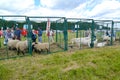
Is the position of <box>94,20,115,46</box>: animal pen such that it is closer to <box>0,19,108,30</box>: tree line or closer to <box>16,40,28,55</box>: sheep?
<box>0,19,108,30</box>: tree line

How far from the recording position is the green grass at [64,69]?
31.2ft

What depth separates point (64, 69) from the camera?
402 inches

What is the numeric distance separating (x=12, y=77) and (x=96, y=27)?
32.0 ft

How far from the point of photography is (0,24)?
12.4 m

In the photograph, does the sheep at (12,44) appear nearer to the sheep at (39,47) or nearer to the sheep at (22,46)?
the sheep at (22,46)

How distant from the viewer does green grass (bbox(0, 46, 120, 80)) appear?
952cm

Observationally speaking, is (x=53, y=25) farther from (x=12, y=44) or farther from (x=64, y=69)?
(x=64, y=69)

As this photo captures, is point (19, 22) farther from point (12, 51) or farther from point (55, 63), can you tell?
point (55, 63)

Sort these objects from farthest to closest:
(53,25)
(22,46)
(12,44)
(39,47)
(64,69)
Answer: (53,25)
(12,44)
(39,47)
(22,46)
(64,69)

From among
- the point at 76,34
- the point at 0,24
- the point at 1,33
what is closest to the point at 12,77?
the point at 0,24

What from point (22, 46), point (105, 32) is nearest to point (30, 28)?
point (22, 46)

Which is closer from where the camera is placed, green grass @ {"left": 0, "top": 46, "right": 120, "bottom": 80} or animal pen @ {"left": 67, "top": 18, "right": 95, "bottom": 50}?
green grass @ {"left": 0, "top": 46, "right": 120, "bottom": 80}

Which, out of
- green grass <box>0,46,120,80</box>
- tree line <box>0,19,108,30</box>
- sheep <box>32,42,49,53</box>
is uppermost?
tree line <box>0,19,108,30</box>

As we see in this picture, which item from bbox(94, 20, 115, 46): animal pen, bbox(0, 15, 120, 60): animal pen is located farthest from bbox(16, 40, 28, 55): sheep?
bbox(94, 20, 115, 46): animal pen
